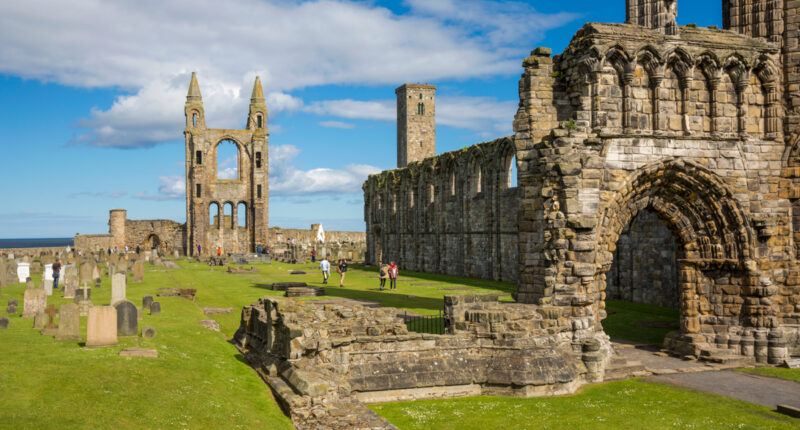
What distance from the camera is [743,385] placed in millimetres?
13391

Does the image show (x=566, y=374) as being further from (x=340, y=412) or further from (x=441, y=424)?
(x=340, y=412)

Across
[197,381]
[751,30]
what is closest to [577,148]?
[751,30]

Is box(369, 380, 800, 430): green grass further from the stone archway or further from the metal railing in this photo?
the stone archway

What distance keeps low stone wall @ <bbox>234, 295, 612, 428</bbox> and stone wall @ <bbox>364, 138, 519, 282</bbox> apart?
1776 cm

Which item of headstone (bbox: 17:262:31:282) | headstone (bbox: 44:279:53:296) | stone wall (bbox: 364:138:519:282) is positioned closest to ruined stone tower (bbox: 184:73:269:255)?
stone wall (bbox: 364:138:519:282)

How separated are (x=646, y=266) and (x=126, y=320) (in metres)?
19.6

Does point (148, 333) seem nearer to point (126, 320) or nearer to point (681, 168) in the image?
point (126, 320)

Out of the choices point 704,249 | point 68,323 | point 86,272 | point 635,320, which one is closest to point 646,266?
point 635,320

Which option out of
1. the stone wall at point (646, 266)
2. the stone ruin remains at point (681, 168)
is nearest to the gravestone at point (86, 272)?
the stone ruin remains at point (681, 168)

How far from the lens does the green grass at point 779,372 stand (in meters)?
14.1

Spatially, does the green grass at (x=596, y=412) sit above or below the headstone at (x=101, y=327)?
below

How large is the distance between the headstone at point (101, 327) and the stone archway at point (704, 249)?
1059cm

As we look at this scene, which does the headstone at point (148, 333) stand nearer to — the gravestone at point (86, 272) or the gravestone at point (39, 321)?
the gravestone at point (39, 321)

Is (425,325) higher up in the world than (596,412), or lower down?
higher up
